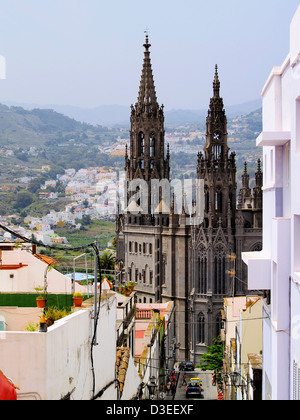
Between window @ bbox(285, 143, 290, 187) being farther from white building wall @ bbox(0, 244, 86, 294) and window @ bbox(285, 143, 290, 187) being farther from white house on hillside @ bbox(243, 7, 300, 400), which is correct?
white building wall @ bbox(0, 244, 86, 294)

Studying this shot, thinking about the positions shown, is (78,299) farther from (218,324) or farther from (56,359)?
(218,324)

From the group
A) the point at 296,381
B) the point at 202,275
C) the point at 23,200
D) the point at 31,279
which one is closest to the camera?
the point at 296,381

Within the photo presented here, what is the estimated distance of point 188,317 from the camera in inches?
2532

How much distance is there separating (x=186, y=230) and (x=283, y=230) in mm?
54193

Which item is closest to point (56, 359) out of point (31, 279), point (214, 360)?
point (31, 279)

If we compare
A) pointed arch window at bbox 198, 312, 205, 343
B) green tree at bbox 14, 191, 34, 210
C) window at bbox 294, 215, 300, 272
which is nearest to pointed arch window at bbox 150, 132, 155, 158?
pointed arch window at bbox 198, 312, 205, 343

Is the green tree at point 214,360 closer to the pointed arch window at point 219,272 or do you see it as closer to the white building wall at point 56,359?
the pointed arch window at point 219,272

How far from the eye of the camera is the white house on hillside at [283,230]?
9836 millimetres

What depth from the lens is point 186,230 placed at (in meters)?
64.6

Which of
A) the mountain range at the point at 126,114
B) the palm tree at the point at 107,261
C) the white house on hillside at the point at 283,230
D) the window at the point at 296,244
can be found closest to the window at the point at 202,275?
the mountain range at the point at 126,114

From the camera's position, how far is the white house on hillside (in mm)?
→ 9836

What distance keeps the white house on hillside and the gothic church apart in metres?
42.9

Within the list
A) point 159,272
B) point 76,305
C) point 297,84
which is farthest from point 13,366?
point 159,272

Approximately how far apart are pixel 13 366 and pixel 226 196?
172 ft
